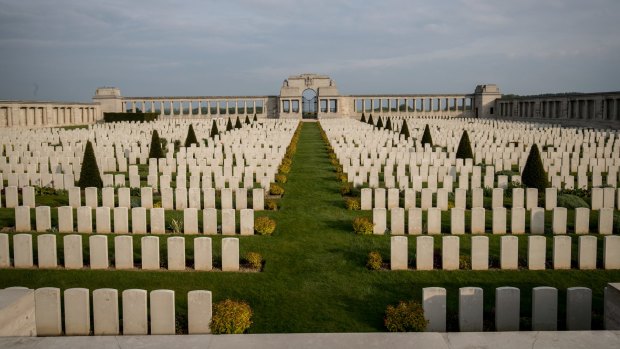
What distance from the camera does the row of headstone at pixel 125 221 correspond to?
1154 cm

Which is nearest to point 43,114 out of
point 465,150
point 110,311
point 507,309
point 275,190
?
point 465,150

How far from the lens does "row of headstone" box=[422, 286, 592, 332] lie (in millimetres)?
6578

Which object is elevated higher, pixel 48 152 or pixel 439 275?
pixel 48 152

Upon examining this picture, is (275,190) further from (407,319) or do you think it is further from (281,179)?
(407,319)

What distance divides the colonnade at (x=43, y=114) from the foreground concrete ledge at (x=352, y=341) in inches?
2142

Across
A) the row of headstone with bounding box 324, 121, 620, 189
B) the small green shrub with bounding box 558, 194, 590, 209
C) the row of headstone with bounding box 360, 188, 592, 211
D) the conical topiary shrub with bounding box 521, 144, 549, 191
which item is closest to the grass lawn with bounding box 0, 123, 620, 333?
the row of headstone with bounding box 360, 188, 592, 211

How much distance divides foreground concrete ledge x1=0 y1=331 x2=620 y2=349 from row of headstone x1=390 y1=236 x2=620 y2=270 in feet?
12.6

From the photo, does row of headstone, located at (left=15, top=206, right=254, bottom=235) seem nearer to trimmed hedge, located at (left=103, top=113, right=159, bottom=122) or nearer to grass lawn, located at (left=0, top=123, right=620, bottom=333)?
grass lawn, located at (left=0, top=123, right=620, bottom=333)

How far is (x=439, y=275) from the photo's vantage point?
30.0 ft

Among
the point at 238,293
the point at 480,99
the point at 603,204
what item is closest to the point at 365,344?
the point at 238,293

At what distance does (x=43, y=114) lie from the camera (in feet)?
197

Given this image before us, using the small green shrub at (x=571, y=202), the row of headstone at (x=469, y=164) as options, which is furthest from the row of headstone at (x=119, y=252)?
the small green shrub at (x=571, y=202)

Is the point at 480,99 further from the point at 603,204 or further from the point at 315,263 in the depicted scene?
the point at 315,263

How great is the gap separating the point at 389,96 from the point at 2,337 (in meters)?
88.6
